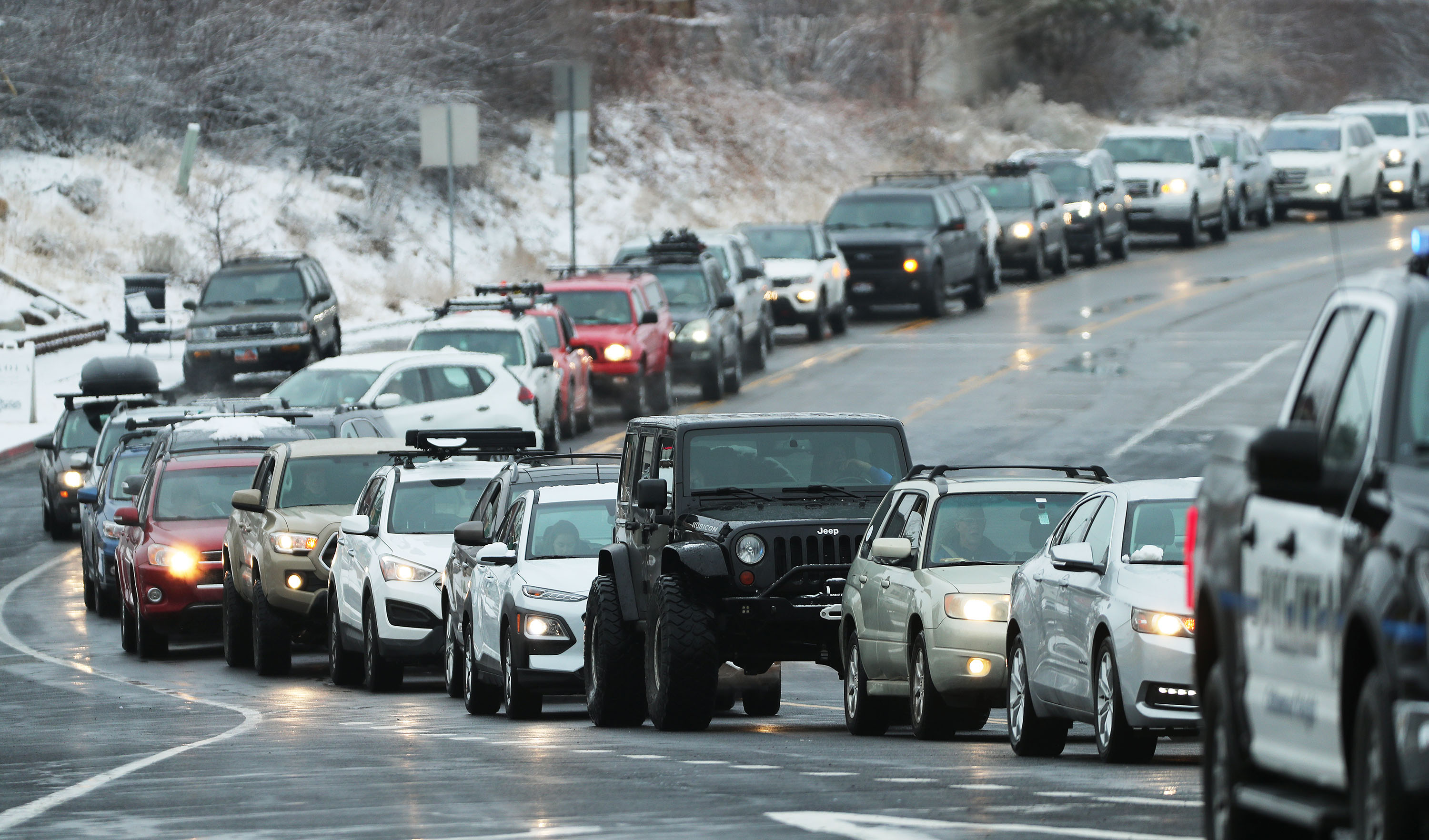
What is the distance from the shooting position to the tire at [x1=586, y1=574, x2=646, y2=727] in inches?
571

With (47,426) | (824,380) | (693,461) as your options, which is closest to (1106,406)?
(824,380)

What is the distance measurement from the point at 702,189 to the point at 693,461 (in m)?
48.1

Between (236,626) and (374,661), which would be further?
(236,626)

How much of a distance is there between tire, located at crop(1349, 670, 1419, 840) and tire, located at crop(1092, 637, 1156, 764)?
552cm

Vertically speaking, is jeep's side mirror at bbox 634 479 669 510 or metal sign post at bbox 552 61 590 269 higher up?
metal sign post at bbox 552 61 590 269

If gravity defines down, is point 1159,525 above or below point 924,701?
above

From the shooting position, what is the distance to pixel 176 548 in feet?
70.2

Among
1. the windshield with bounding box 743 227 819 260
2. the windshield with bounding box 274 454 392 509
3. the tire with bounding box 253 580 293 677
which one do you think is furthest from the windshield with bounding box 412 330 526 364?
the tire with bounding box 253 580 293 677

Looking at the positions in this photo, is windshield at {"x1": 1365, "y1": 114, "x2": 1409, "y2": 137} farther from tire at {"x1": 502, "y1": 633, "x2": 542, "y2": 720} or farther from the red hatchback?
tire at {"x1": 502, "y1": 633, "x2": 542, "y2": 720}

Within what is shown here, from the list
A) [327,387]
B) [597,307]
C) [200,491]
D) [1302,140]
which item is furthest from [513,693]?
[1302,140]

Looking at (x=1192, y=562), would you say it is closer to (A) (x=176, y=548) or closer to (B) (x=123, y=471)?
(A) (x=176, y=548)

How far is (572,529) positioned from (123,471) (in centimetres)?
1024

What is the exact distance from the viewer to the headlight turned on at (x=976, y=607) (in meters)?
13.2

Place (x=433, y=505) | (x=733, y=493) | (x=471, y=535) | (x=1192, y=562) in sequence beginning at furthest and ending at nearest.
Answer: (x=433, y=505), (x=471, y=535), (x=733, y=493), (x=1192, y=562)
